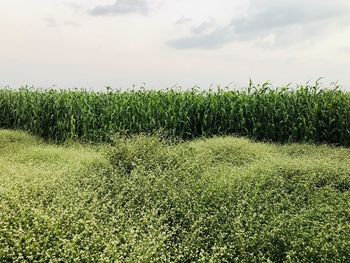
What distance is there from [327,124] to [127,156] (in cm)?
596

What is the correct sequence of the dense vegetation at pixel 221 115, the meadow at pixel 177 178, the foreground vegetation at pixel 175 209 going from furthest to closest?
the dense vegetation at pixel 221 115
the meadow at pixel 177 178
the foreground vegetation at pixel 175 209

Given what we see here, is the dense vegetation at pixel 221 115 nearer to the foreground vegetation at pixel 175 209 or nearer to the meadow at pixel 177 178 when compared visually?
the meadow at pixel 177 178

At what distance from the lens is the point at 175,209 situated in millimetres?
6148

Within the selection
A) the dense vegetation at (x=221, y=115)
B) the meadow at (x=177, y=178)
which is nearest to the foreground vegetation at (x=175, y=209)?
the meadow at (x=177, y=178)

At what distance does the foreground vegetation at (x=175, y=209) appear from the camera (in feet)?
16.6

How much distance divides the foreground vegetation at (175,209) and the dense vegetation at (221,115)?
2.72 metres

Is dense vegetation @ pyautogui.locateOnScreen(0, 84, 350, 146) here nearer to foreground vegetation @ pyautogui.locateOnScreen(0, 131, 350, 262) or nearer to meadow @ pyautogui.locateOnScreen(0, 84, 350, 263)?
meadow @ pyautogui.locateOnScreen(0, 84, 350, 263)

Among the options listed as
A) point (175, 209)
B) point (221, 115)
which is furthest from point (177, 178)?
point (221, 115)

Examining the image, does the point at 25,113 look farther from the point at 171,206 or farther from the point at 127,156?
the point at 171,206

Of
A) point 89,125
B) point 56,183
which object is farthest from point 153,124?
point 56,183

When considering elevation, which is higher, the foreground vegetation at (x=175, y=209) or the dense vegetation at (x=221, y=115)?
the dense vegetation at (x=221, y=115)

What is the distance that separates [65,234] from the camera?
17.6 ft

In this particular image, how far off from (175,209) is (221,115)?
6660 millimetres

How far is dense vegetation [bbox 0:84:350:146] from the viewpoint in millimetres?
12297
